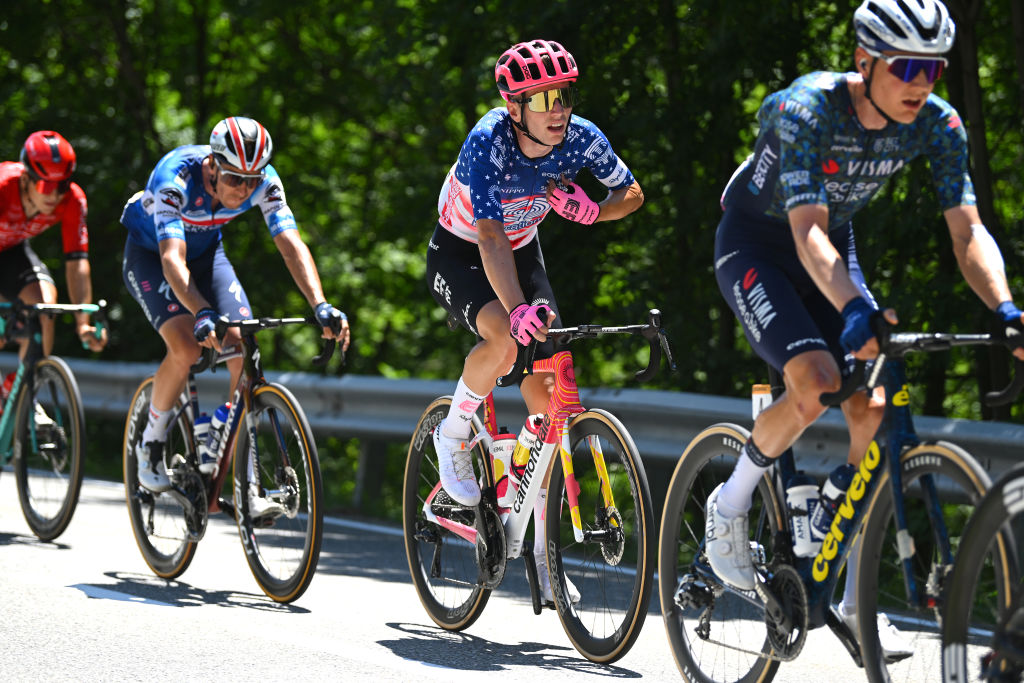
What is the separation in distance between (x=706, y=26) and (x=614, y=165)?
17.0 ft

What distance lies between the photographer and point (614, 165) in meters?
6.12

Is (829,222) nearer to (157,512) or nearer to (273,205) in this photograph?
(273,205)

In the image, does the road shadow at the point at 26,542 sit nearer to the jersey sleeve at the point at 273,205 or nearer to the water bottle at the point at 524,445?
the jersey sleeve at the point at 273,205

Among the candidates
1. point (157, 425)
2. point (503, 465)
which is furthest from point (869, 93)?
point (157, 425)

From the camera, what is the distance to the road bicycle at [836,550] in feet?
13.3

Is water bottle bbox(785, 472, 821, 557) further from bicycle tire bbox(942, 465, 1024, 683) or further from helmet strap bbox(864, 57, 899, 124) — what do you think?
helmet strap bbox(864, 57, 899, 124)

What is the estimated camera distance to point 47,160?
8336mm

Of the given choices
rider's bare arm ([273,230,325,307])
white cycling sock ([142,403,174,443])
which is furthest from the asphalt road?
rider's bare arm ([273,230,325,307])

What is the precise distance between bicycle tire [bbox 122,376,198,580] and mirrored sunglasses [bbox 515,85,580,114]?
2.74 m

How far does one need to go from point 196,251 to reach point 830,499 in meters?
4.06

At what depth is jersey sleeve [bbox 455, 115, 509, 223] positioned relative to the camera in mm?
5648

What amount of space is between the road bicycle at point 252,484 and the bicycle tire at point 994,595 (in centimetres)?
329

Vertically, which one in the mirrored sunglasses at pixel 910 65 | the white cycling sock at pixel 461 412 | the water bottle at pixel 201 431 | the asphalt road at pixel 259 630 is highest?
the mirrored sunglasses at pixel 910 65

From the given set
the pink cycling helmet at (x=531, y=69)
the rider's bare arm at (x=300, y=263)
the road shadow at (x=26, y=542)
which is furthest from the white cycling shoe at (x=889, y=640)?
the road shadow at (x=26, y=542)
